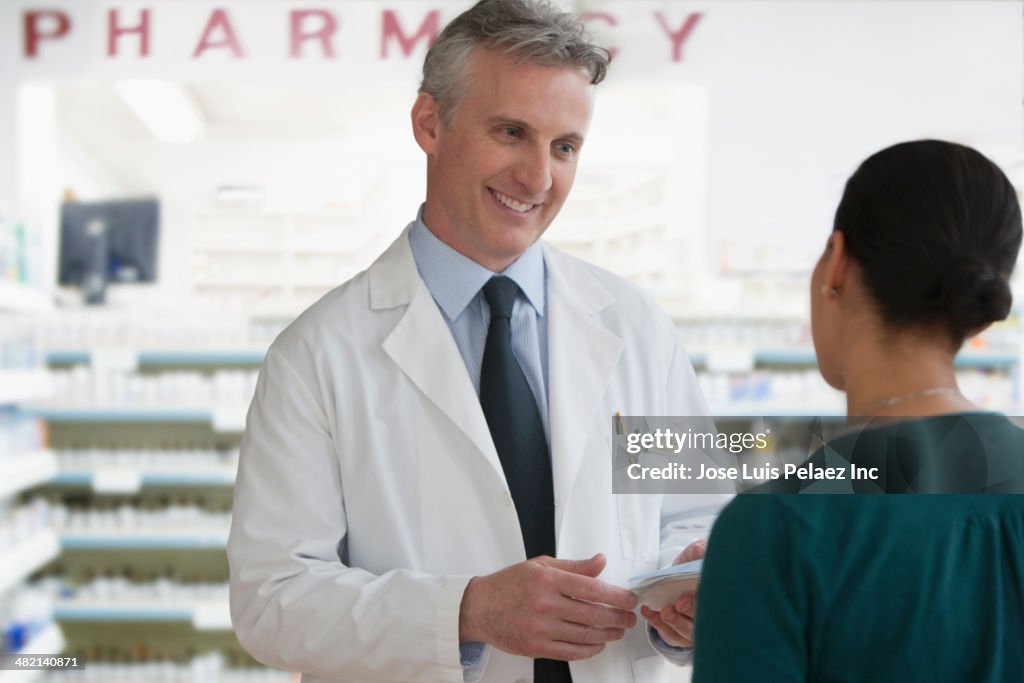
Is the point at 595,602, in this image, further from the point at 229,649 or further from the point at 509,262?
the point at 229,649

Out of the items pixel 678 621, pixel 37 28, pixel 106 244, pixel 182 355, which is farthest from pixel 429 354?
pixel 106 244

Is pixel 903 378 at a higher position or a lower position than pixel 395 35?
lower

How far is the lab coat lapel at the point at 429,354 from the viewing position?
142 cm

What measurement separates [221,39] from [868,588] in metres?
4.37

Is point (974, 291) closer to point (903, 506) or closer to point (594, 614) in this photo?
point (903, 506)

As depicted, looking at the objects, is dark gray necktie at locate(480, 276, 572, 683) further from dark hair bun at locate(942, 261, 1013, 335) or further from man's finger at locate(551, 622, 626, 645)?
dark hair bun at locate(942, 261, 1013, 335)

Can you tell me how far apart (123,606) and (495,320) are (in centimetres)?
394

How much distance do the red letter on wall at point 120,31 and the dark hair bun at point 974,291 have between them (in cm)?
440

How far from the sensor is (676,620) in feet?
3.97

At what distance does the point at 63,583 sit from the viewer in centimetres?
476

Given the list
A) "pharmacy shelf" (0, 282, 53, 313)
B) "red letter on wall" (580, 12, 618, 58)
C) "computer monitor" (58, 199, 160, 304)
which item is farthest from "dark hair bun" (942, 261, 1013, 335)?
"computer monitor" (58, 199, 160, 304)

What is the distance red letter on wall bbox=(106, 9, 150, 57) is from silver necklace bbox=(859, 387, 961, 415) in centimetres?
438

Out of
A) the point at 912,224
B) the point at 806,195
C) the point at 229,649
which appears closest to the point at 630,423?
the point at 912,224

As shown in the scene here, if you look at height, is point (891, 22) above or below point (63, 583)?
above
